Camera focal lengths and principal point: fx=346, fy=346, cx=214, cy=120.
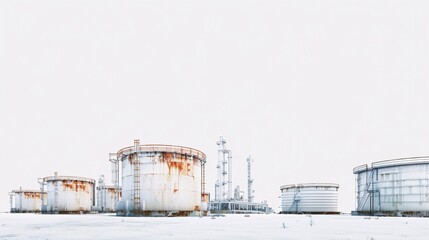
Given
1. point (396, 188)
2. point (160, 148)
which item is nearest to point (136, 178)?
point (160, 148)

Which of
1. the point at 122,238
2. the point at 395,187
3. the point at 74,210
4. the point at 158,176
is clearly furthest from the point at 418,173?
the point at 74,210

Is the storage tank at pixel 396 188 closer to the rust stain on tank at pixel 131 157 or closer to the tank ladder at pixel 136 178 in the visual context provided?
the tank ladder at pixel 136 178

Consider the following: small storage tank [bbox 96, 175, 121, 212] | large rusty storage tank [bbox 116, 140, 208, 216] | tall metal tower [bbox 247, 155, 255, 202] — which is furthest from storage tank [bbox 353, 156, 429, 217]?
small storage tank [bbox 96, 175, 121, 212]

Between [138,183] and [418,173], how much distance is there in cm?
2904

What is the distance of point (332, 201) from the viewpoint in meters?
53.5

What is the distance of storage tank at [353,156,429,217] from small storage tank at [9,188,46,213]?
58.8 metres

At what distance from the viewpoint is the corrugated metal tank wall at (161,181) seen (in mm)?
30047

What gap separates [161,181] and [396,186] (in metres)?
26.1

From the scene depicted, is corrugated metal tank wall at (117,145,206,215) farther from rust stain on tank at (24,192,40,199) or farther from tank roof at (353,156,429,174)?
rust stain on tank at (24,192,40,199)

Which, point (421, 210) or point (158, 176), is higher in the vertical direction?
point (158, 176)

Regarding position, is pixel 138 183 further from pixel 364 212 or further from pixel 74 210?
pixel 364 212

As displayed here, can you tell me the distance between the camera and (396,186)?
38.2 m

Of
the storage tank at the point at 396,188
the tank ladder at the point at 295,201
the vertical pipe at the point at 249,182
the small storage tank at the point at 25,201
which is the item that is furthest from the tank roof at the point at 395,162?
the small storage tank at the point at 25,201

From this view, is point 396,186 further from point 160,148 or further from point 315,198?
point 160,148
